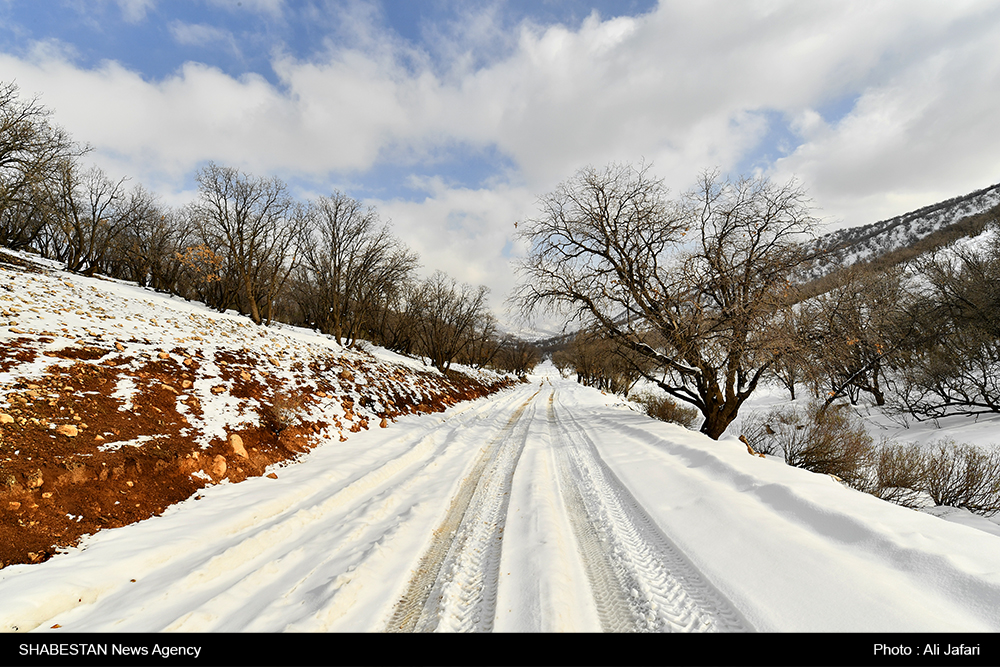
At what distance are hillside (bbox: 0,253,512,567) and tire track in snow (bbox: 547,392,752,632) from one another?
16.7 ft

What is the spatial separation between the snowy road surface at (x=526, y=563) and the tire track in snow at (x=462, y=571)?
19 millimetres

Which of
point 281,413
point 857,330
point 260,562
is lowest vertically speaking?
point 260,562

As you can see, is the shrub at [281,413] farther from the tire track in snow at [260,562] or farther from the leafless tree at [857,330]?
the leafless tree at [857,330]

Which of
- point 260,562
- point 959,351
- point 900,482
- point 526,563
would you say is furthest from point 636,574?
point 959,351

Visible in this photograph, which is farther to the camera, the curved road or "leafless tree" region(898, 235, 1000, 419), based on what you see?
"leafless tree" region(898, 235, 1000, 419)

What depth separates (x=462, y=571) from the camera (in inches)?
128

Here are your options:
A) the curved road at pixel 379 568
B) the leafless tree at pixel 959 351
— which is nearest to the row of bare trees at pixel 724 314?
the leafless tree at pixel 959 351

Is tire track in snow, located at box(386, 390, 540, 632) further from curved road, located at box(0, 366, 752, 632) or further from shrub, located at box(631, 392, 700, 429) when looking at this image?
shrub, located at box(631, 392, 700, 429)

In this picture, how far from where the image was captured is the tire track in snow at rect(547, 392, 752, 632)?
2562 millimetres

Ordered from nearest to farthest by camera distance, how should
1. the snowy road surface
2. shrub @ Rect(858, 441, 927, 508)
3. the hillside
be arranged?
the snowy road surface → the hillside → shrub @ Rect(858, 441, 927, 508)

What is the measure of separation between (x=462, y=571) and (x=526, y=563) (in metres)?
0.61

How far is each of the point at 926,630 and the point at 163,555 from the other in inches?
243

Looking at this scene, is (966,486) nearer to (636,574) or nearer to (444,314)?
(636,574)

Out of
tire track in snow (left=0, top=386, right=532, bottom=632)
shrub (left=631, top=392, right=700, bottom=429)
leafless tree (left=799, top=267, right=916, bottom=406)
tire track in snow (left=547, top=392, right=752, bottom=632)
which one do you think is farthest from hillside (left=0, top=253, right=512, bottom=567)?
leafless tree (left=799, top=267, right=916, bottom=406)
